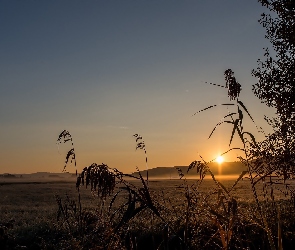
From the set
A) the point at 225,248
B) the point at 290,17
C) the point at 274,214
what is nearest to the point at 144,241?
the point at 274,214

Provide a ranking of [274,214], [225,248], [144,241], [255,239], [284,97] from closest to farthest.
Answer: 1. [225,248]
2. [274,214]
3. [255,239]
4. [144,241]
5. [284,97]

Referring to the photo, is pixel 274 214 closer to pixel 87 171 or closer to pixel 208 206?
pixel 208 206

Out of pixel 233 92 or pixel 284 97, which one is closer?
pixel 233 92

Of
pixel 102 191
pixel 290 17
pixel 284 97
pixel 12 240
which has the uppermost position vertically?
pixel 290 17

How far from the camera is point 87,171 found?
3395 millimetres

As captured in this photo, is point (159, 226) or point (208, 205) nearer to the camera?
point (208, 205)

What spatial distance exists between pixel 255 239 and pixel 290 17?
10.2 meters

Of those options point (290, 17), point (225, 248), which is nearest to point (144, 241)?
point (225, 248)

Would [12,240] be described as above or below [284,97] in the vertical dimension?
below

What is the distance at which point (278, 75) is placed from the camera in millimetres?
17188

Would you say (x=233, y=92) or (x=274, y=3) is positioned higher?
(x=274, y=3)

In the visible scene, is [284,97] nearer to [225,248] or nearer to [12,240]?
[12,240]

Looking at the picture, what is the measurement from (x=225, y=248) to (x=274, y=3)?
16.8 meters

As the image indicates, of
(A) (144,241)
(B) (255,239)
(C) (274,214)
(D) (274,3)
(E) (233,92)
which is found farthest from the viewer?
(D) (274,3)
